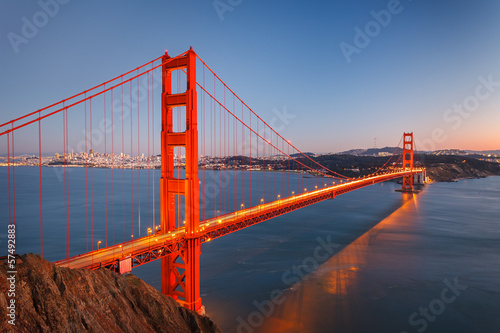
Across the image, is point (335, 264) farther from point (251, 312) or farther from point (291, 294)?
point (251, 312)

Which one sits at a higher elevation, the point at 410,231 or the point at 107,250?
the point at 107,250

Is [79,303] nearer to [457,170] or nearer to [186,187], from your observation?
[186,187]

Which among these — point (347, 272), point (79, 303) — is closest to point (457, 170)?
point (347, 272)

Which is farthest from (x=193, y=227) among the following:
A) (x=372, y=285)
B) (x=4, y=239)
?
(x=4, y=239)

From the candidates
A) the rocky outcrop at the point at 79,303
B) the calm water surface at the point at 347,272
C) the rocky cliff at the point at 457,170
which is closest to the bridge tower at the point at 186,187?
the calm water surface at the point at 347,272

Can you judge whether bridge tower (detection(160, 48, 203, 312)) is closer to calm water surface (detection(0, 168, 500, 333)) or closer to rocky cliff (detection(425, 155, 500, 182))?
calm water surface (detection(0, 168, 500, 333))

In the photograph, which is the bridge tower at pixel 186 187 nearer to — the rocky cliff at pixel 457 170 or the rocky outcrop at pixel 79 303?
the rocky outcrop at pixel 79 303
